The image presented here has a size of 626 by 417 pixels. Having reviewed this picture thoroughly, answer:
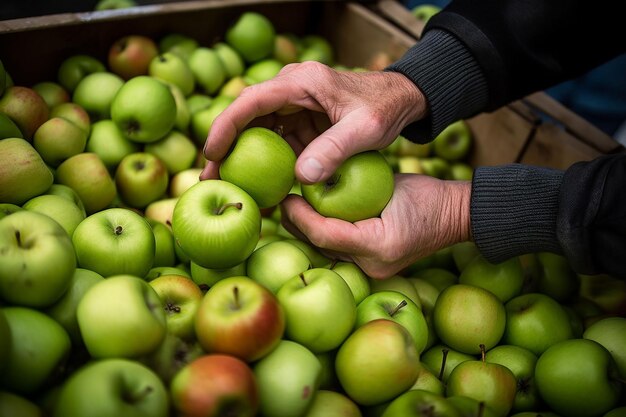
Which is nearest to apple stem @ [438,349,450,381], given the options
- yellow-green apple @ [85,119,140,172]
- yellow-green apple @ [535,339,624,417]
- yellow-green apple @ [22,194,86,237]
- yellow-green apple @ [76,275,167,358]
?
yellow-green apple @ [535,339,624,417]

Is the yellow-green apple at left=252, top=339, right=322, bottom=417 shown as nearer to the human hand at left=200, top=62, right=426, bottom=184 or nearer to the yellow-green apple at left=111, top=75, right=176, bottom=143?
the human hand at left=200, top=62, right=426, bottom=184

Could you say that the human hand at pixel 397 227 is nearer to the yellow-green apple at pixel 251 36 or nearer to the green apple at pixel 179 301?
the green apple at pixel 179 301

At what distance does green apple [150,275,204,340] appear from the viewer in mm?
1135

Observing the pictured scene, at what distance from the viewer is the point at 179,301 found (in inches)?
47.4

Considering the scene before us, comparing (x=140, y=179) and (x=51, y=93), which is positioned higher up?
(x=51, y=93)

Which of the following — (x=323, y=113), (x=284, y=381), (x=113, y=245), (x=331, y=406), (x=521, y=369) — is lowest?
(x=521, y=369)

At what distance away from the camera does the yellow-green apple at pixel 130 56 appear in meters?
2.00

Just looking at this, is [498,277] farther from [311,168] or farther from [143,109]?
[143,109]

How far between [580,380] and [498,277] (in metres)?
0.39

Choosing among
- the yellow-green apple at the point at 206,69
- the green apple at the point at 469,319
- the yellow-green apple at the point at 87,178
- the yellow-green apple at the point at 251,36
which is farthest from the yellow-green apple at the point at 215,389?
the yellow-green apple at the point at 251,36

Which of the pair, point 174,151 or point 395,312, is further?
point 174,151

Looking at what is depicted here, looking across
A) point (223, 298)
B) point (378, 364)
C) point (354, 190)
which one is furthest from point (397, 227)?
point (223, 298)

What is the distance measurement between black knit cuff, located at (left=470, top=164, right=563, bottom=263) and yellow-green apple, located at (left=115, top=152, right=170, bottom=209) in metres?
0.98

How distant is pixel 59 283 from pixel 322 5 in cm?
210
